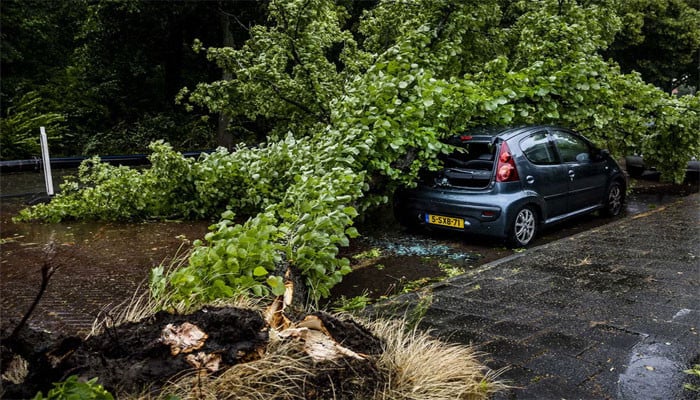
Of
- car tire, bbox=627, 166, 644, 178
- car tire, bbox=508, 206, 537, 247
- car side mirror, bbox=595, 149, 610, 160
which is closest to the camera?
car tire, bbox=508, 206, 537, 247

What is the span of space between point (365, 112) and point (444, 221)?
1.78 m

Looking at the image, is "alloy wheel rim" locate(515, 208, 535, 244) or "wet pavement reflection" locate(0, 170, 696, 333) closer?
"wet pavement reflection" locate(0, 170, 696, 333)

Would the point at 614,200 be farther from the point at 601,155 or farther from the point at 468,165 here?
the point at 468,165

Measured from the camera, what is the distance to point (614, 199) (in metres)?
9.38

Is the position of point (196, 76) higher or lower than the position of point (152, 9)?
lower

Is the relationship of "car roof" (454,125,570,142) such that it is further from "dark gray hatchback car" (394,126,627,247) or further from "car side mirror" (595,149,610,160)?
"car side mirror" (595,149,610,160)

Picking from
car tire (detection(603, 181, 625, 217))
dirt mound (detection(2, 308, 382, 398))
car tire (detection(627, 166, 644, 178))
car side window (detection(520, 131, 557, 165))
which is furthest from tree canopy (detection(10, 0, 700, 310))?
car tire (detection(627, 166, 644, 178))

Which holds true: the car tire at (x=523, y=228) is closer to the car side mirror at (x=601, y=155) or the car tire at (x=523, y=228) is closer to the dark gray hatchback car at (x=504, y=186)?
the dark gray hatchback car at (x=504, y=186)

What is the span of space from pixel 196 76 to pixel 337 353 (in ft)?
80.3

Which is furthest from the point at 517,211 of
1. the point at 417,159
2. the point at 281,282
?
the point at 281,282

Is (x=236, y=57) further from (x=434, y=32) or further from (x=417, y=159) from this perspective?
(x=417, y=159)

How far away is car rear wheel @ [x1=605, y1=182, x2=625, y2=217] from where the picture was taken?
923 cm

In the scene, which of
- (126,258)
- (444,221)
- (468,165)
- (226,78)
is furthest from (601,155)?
(226,78)

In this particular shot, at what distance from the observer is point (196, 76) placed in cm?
2556
